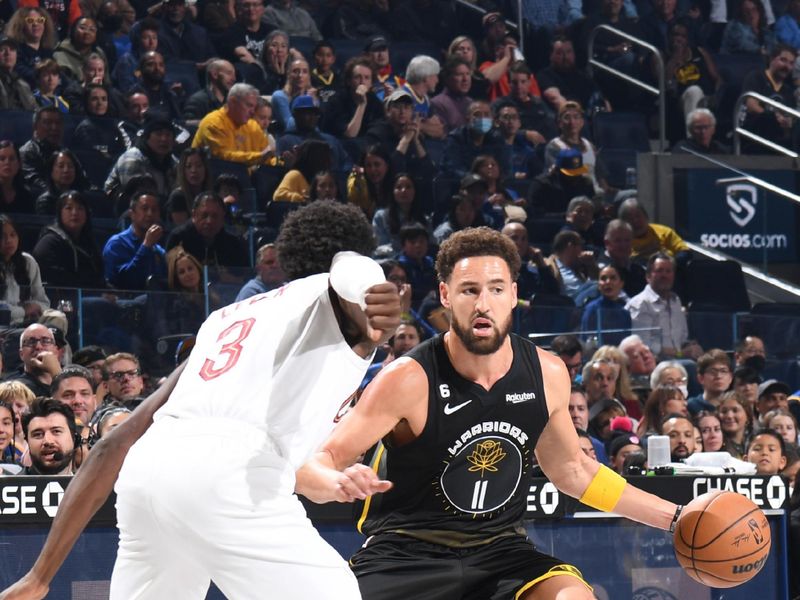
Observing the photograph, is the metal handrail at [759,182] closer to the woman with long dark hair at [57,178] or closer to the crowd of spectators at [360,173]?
the crowd of spectators at [360,173]

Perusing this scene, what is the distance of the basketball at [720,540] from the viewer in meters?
5.10

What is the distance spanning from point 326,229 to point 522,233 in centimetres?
749

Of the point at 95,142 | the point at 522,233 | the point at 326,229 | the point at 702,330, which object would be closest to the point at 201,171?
the point at 95,142

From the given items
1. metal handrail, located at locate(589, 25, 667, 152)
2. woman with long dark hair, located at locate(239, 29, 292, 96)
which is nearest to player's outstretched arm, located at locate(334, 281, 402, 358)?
woman with long dark hair, located at locate(239, 29, 292, 96)

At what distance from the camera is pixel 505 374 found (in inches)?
197

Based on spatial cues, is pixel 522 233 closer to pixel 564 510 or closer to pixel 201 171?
pixel 201 171

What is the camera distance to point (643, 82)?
15.8 metres

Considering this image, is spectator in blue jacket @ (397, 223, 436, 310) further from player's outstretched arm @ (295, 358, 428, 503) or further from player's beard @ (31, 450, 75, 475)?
player's outstretched arm @ (295, 358, 428, 503)

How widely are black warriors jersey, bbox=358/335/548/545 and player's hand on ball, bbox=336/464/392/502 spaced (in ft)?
3.35

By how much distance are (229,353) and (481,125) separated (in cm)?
977

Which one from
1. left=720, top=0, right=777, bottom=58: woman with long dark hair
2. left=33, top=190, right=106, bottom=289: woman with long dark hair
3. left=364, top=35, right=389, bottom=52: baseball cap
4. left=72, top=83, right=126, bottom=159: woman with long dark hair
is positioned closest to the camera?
left=33, top=190, right=106, bottom=289: woman with long dark hair

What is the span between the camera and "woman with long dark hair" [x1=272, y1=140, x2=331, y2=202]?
11500 millimetres

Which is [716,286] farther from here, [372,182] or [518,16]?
[518,16]

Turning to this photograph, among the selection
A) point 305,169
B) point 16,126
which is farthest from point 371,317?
point 16,126
